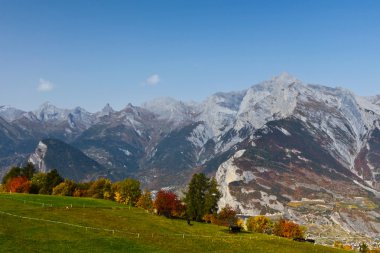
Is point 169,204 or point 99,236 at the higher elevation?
point 169,204

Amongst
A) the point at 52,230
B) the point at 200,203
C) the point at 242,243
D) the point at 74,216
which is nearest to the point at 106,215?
the point at 74,216

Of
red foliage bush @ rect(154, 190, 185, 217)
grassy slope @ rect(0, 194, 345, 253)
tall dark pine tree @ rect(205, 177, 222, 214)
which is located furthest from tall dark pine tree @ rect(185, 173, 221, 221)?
grassy slope @ rect(0, 194, 345, 253)

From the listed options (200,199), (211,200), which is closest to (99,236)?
(200,199)

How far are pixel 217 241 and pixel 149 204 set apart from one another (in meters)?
108

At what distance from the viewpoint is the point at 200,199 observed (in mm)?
188625

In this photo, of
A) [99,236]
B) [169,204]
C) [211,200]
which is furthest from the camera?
[211,200]

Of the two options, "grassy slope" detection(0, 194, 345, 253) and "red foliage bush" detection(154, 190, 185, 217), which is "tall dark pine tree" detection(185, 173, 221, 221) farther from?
"grassy slope" detection(0, 194, 345, 253)

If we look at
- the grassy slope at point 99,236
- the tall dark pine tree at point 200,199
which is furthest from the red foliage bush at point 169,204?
the grassy slope at point 99,236

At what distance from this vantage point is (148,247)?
76.1 meters


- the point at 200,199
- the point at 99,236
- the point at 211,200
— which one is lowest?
the point at 99,236

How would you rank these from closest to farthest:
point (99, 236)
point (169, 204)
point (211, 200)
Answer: point (99, 236) < point (169, 204) < point (211, 200)

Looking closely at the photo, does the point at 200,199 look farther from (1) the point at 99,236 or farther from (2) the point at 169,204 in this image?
(1) the point at 99,236

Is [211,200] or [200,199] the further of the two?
[211,200]

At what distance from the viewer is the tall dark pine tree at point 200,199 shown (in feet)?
600
